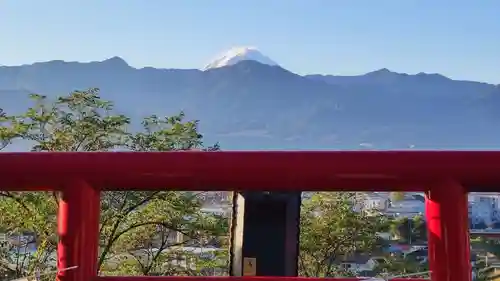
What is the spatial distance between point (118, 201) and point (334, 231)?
5.17 feet

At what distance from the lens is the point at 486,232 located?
1.42 meters

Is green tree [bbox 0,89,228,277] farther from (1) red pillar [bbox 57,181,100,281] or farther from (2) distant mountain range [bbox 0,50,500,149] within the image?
(2) distant mountain range [bbox 0,50,500,149]

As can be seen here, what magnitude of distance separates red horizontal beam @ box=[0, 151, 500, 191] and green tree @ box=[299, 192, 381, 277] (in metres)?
1.55

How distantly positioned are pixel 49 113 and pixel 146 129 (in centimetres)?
99

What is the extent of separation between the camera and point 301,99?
32562 millimetres

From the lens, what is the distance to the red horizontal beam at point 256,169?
1.17 metres

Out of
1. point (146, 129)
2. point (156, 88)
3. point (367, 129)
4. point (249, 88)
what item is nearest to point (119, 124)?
point (146, 129)

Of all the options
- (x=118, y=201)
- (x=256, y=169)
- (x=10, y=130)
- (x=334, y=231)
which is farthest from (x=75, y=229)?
(x=10, y=130)

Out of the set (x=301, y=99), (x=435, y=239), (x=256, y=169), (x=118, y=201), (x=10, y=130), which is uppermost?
(x=301, y=99)

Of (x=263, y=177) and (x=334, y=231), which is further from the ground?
(x=334, y=231)

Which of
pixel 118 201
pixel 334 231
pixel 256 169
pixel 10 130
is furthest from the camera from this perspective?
pixel 10 130

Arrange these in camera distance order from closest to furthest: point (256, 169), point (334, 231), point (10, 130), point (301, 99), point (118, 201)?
1. point (256, 169)
2. point (334, 231)
3. point (118, 201)
4. point (10, 130)
5. point (301, 99)

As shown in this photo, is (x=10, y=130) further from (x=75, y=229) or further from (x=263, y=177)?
(x=263, y=177)

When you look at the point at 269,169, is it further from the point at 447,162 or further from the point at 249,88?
the point at 249,88
